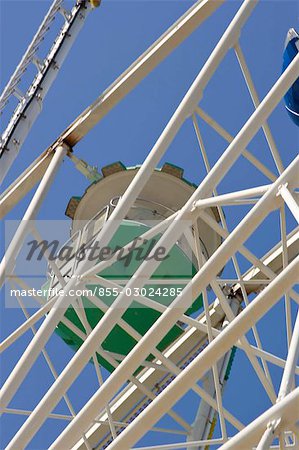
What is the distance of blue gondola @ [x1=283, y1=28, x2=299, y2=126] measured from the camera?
1029 cm

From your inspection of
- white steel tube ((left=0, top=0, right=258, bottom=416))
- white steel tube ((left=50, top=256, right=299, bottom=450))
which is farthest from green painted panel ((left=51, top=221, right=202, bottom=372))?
white steel tube ((left=50, top=256, right=299, bottom=450))

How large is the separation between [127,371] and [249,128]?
8.20 feet

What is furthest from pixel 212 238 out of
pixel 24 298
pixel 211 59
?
pixel 211 59

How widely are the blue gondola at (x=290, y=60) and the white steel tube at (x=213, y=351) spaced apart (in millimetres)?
5611

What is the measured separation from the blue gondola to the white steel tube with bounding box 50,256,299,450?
5.61 meters

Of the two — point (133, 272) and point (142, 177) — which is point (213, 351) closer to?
point (142, 177)

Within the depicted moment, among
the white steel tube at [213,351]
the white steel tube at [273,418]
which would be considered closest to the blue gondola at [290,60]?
the white steel tube at [213,351]

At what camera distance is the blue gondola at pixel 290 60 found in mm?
10289

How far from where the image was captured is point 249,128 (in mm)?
6895

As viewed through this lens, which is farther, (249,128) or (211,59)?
(211,59)

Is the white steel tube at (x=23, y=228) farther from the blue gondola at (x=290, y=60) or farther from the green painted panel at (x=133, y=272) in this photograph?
the blue gondola at (x=290, y=60)

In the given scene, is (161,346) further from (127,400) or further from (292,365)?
(292,365)

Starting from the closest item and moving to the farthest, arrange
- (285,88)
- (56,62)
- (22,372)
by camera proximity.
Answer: (285,88) → (22,372) → (56,62)

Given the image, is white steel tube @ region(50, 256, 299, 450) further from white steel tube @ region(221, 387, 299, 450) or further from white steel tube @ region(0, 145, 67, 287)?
white steel tube @ region(0, 145, 67, 287)
